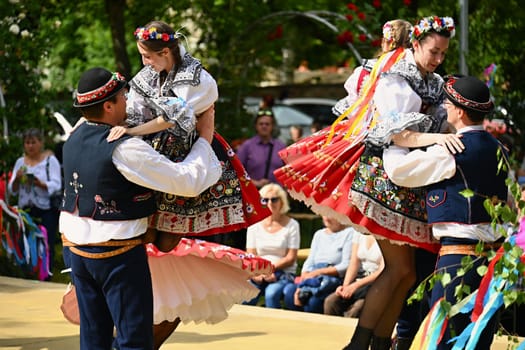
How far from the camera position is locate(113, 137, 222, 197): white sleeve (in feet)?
14.0

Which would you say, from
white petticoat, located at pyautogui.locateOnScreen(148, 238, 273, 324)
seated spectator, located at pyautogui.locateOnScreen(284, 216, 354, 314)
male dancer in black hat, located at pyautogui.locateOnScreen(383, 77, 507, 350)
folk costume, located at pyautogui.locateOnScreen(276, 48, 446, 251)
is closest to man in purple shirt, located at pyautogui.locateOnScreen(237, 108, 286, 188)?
seated spectator, located at pyautogui.locateOnScreen(284, 216, 354, 314)

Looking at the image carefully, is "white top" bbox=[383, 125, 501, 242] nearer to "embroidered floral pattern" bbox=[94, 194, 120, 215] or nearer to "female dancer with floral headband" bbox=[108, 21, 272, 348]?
"female dancer with floral headband" bbox=[108, 21, 272, 348]

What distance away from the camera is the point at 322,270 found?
7.93 metres

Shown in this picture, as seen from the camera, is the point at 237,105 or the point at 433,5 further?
the point at 237,105

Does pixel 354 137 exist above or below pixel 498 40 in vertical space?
above

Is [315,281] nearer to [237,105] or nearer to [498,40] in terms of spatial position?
[498,40]

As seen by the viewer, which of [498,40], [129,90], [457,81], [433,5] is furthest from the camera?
[433,5]

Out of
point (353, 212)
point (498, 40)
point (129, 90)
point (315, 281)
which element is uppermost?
point (129, 90)

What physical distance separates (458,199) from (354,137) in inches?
32.2

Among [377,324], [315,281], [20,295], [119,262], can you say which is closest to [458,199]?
[377,324]

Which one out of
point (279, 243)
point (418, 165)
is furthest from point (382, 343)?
point (279, 243)

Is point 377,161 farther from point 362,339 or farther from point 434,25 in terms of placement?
point 362,339

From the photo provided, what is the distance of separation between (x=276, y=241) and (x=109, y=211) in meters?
4.08

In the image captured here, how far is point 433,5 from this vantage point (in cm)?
1125
